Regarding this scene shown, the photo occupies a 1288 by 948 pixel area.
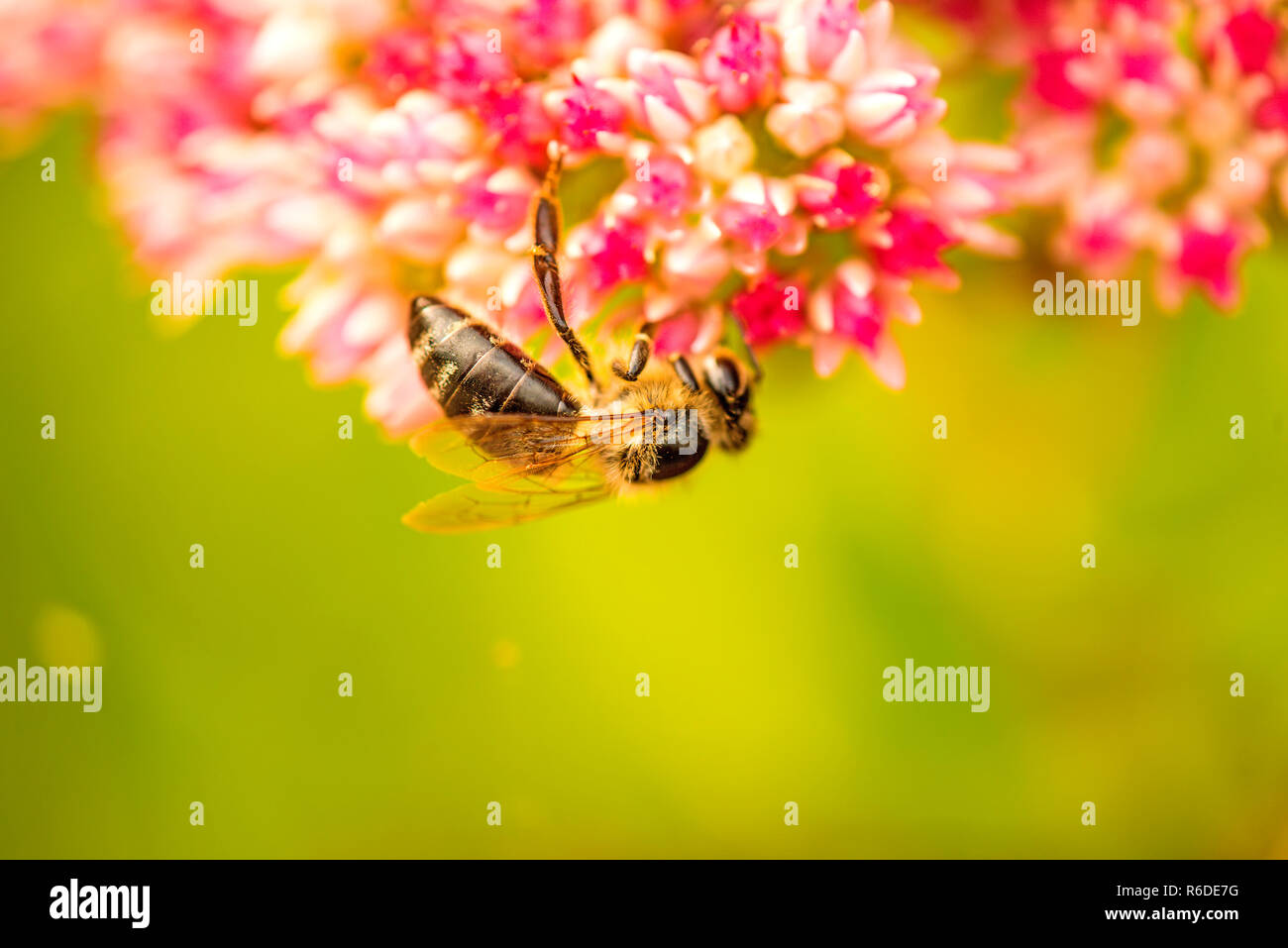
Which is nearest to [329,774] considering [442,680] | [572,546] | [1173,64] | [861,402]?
[442,680]

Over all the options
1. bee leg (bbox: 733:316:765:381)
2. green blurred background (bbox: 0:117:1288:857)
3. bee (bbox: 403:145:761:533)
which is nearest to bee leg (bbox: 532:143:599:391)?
bee (bbox: 403:145:761:533)

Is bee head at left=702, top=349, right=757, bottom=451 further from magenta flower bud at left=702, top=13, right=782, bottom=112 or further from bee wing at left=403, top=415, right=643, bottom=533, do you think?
magenta flower bud at left=702, top=13, right=782, bottom=112

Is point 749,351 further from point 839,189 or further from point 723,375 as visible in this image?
point 839,189

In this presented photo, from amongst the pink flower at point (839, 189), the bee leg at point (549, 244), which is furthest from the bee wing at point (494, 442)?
the pink flower at point (839, 189)

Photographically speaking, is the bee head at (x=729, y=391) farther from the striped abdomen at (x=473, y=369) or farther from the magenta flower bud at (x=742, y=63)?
the magenta flower bud at (x=742, y=63)

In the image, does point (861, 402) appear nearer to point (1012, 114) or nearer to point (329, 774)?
point (1012, 114)
